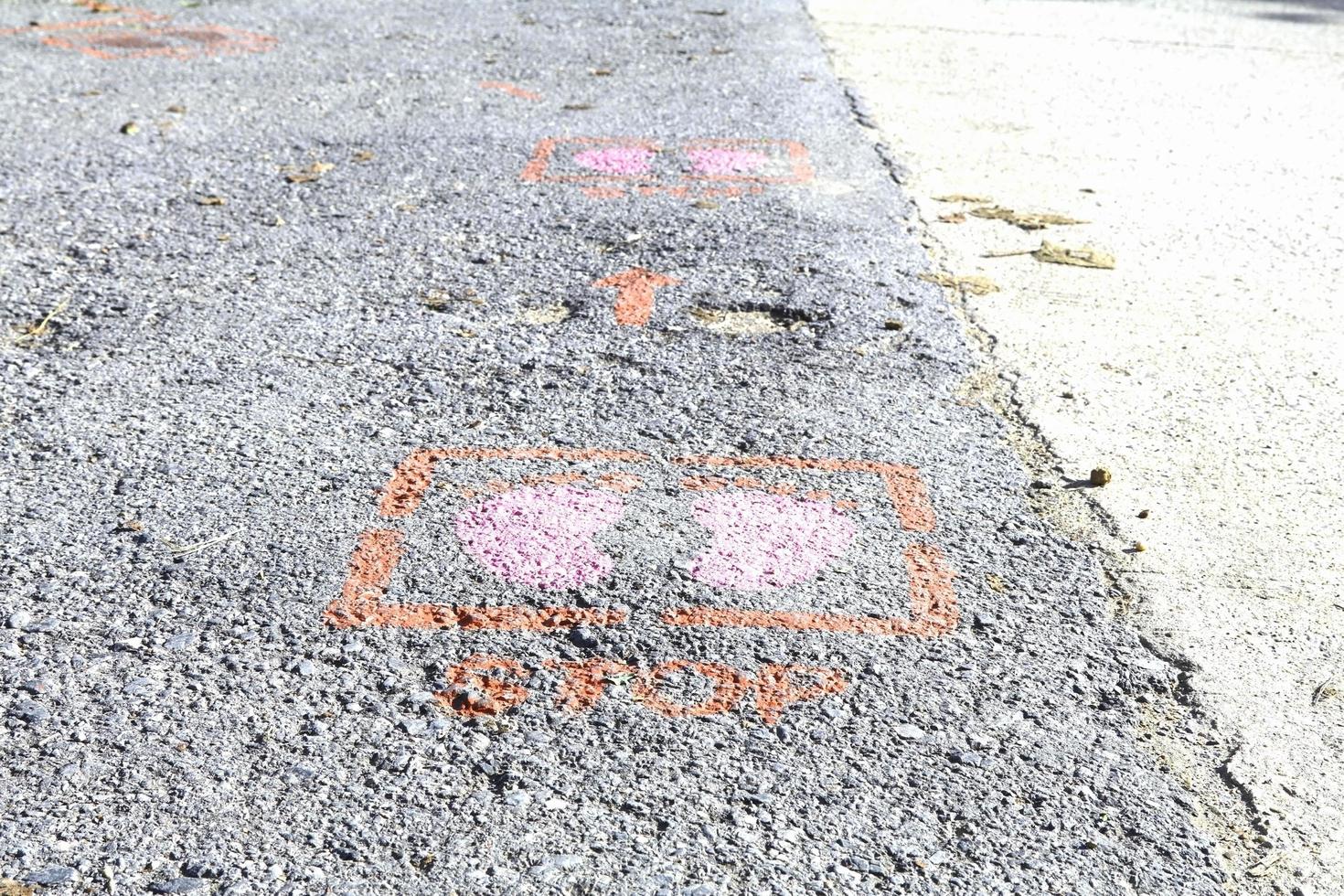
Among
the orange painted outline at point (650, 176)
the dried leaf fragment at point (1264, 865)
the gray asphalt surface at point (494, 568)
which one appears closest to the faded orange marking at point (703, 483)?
the gray asphalt surface at point (494, 568)

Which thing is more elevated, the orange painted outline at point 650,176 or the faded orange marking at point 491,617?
the faded orange marking at point 491,617

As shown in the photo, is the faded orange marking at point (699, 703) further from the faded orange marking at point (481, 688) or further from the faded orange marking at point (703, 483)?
the faded orange marking at point (703, 483)

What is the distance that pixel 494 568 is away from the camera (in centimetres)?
299

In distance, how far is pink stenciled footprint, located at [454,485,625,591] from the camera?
2977mm

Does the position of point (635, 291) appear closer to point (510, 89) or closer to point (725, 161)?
point (725, 161)

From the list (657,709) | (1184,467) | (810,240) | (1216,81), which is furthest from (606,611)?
(1216,81)

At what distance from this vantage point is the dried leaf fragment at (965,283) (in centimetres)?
479

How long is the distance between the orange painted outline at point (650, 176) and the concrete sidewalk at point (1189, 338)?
0.54 meters

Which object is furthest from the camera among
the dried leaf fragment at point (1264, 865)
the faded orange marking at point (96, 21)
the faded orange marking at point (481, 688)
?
the faded orange marking at point (96, 21)

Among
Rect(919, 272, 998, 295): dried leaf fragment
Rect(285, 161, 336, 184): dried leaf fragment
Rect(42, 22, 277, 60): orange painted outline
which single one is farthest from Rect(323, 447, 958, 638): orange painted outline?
Rect(42, 22, 277, 60): orange painted outline

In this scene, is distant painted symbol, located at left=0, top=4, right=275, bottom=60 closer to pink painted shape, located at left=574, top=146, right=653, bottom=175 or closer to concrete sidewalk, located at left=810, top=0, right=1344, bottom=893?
pink painted shape, located at left=574, top=146, right=653, bottom=175

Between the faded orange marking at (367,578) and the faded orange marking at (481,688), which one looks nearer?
the faded orange marking at (481,688)

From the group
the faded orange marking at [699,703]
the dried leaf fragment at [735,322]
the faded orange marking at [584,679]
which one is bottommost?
the dried leaf fragment at [735,322]

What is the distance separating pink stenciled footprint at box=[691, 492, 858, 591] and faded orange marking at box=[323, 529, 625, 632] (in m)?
0.29
